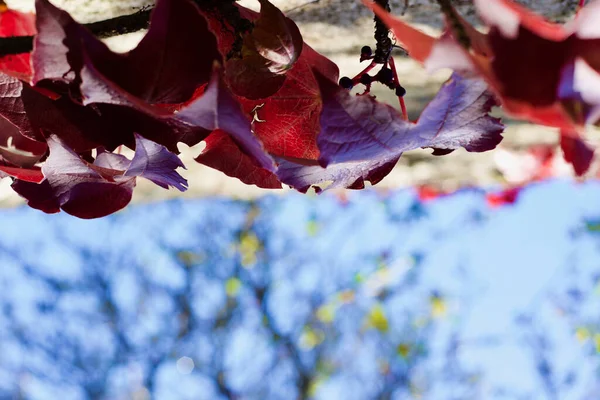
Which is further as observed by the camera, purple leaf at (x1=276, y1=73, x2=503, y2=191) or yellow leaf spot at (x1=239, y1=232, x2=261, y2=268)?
yellow leaf spot at (x1=239, y1=232, x2=261, y2=268)

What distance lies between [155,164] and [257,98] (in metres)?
0.07

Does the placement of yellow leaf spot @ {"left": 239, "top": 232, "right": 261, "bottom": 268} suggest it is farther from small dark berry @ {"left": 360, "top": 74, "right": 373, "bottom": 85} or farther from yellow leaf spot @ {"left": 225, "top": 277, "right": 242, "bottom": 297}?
small dark berry @ {"left": 360, "top": 74, "right": 373, "bottom": 85}

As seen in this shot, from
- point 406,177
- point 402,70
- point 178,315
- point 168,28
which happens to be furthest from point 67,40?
point 178,315

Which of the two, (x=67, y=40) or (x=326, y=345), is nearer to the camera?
(x=67, y=40)

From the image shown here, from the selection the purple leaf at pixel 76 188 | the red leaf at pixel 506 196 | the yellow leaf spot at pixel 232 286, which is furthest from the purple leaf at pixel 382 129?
the yellow leaf spot at pixel 232 286

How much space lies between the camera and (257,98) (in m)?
0.31

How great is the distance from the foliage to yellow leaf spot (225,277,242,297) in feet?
12.9

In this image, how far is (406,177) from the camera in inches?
69.9

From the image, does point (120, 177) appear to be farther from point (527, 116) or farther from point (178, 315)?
point (178, 315)

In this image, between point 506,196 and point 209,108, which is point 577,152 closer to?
point 209,108

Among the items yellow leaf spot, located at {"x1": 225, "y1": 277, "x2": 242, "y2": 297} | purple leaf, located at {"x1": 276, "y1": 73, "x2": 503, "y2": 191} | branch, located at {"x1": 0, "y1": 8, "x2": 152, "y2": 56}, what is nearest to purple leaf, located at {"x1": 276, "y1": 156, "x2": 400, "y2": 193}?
purple leaf, located at {"x1": 276, "y1": 73, "x2": 503, "y2": 191}

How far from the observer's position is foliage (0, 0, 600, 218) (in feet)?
0.68

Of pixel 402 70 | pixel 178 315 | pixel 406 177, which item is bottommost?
pixel 178 315

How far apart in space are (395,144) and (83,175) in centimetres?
17
